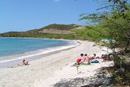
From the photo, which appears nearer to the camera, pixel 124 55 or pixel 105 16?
pixel 105 16

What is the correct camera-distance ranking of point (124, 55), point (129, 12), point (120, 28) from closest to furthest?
point (129, 12) < point (120, 28) < point (124, 55)

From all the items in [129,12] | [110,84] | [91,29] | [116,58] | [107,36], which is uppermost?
[129,12]

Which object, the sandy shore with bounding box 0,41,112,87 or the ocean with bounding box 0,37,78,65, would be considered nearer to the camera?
the sandy shore with bounding box 0,41,112,87

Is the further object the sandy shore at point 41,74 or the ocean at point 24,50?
the ocean at point 24,50

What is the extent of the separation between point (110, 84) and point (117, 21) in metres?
1.80

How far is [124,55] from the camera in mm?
4391

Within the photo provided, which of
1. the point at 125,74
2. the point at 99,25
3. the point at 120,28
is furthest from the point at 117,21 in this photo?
the point at 125,74

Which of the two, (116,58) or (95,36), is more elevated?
(95,36)

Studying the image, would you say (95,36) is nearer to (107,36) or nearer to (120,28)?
(107,36)

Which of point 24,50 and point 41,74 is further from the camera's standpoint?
point 24,50

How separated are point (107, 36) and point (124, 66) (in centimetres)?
166

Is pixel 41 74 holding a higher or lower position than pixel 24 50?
lower

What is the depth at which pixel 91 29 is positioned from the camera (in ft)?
12.4

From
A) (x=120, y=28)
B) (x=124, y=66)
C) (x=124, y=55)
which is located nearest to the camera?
(x=120, y=28)
